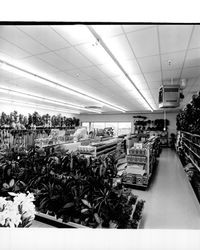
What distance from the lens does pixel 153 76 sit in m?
4.50

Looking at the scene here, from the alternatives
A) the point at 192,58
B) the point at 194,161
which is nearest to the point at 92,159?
the point at 192,58

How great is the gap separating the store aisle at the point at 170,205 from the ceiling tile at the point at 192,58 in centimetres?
299

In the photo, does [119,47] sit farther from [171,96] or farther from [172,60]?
[171,96]

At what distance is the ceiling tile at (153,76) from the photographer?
14.0 feet

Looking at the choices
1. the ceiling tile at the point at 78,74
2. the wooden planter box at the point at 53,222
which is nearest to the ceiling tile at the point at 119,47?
the ceiling tile at the point at 78,74

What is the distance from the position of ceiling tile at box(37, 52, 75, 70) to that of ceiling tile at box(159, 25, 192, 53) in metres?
1.97

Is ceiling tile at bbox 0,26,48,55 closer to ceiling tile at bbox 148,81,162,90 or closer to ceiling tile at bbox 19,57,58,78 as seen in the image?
ceiling tile at bbox 19,57,58,78

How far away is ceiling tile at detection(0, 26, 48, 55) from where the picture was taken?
239cm

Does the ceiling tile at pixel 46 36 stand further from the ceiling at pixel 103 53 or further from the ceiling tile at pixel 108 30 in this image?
the ceiling tile at pixel 108 30

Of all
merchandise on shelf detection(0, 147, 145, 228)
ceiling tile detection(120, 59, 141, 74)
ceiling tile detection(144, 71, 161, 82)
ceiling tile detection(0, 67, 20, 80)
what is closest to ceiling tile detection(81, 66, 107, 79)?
ceiling tile detection(120, 59, 141, 74)

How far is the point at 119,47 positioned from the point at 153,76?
1977 mm

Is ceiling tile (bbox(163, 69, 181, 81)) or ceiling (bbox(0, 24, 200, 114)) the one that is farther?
ceiling tile (bbox(163, 69, 181, 81))

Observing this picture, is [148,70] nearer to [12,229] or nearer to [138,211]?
[138,211]
